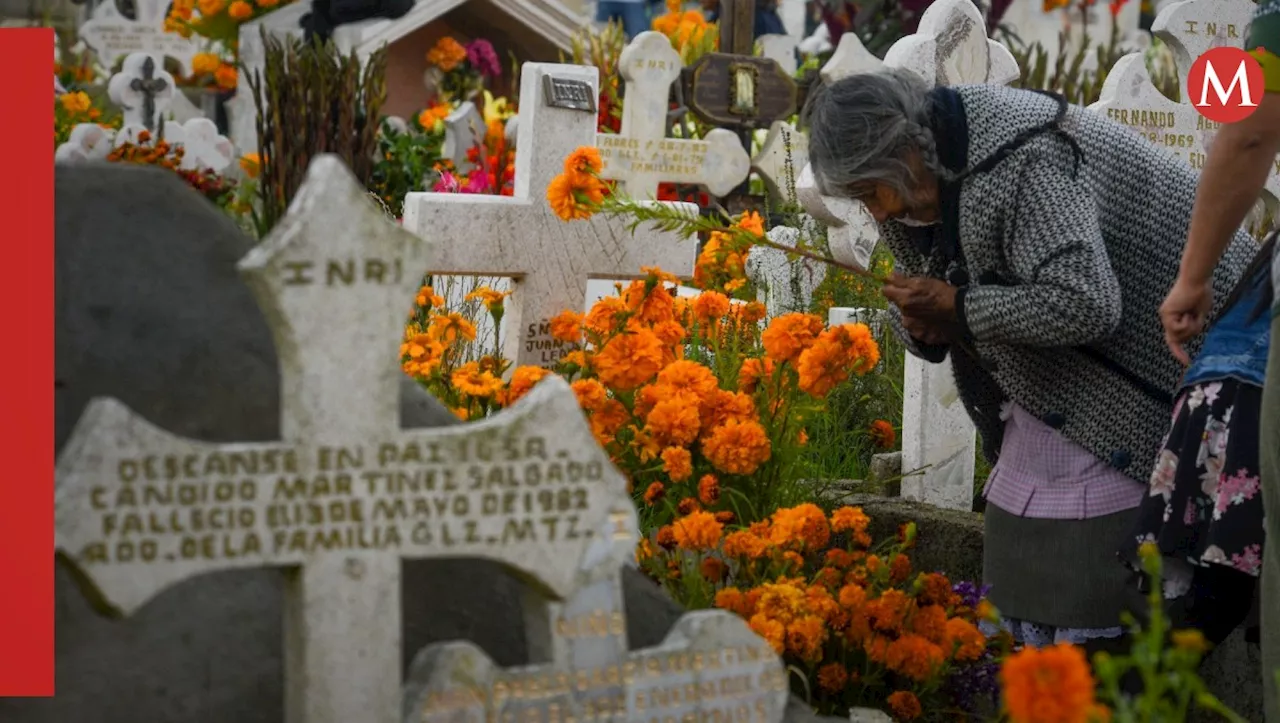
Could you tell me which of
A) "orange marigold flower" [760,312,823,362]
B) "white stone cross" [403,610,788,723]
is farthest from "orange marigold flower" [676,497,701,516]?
"white stone cross" [403,610,788,723]

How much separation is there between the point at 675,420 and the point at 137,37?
12902 mm

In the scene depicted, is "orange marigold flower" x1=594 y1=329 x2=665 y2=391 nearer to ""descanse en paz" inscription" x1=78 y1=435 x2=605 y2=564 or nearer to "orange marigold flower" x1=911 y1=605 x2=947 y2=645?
"orange marigold flower" x1=911 y1=605 x2=947 y2=645

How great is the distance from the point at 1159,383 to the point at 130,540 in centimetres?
187

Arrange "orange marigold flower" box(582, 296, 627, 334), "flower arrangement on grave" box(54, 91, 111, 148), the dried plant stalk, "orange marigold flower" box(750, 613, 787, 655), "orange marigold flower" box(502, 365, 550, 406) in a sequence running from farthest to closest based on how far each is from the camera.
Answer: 1. "flower arrangement on grave" box(54, 91, 111, 148)
2. the dried plant stalk
3. "orange marigold flower" box(582, 296, 627, 334)
4. "orange marigold flower" box(502, 365, 550, 406)
5. "orange marigold flower" box(750, 613, 787, 655)

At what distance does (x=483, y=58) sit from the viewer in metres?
13.6

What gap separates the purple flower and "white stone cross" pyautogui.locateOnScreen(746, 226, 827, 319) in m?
7.96

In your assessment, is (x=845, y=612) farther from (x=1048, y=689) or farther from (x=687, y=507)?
(x=1048, y=689)

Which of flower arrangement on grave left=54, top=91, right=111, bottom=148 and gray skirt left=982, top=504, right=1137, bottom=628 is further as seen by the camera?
flower arrangement on grave left=54, top=91, right=111, bottom=148

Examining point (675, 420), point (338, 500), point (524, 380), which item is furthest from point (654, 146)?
point (338, 500)

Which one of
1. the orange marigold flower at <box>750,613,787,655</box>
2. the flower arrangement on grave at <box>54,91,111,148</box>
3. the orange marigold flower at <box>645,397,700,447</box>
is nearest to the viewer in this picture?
the orange marigold flower at <box>750,613,787,655</box>

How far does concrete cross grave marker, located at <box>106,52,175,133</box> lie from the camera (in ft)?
38.0

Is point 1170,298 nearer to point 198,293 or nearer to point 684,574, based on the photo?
point 684,574

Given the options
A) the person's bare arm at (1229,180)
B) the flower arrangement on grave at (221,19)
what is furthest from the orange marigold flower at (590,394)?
the flower arrangement on grave at (221,19)

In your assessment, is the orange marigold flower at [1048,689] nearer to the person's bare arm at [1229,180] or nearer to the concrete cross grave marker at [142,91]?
the person's bare arm at [1229,180]
